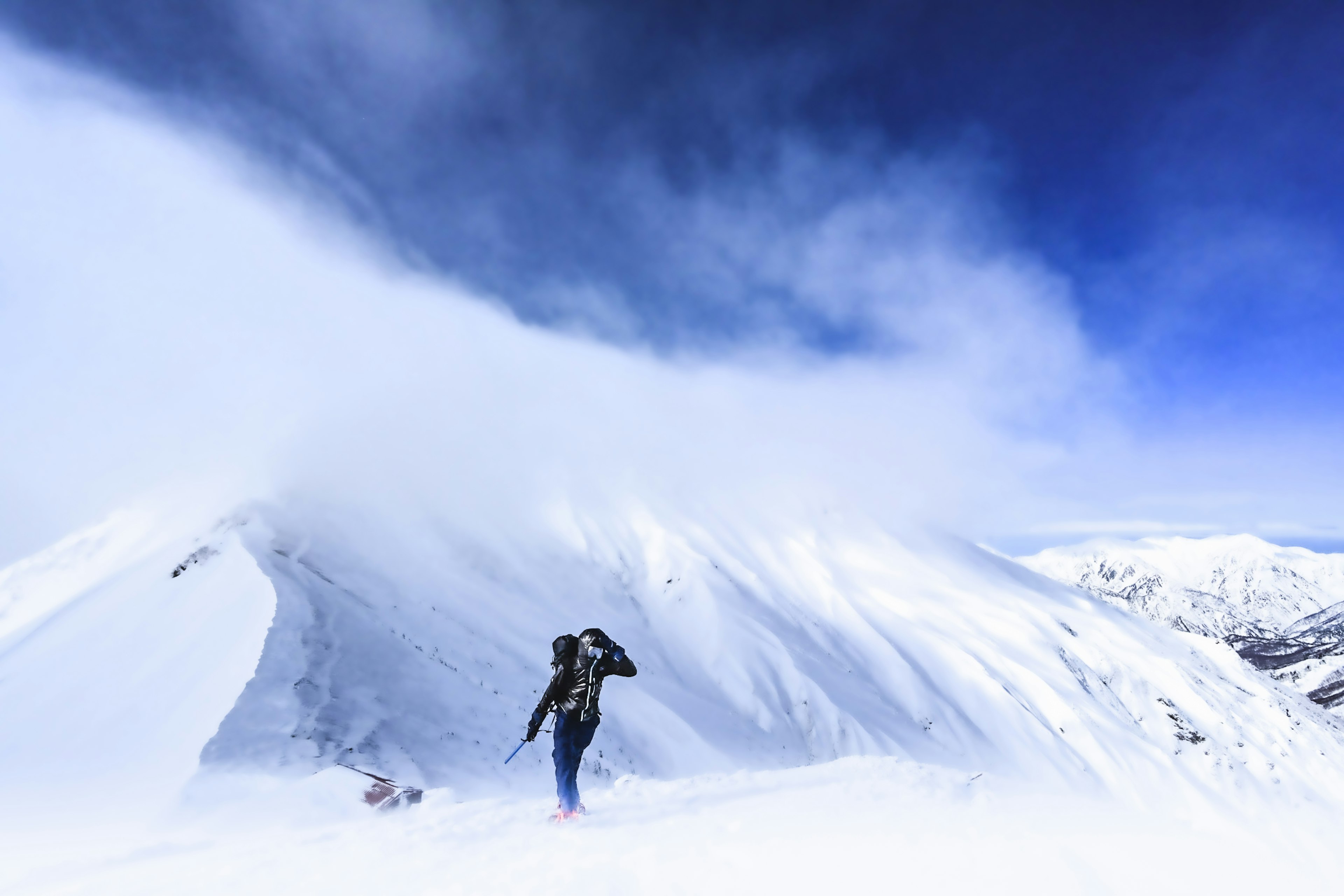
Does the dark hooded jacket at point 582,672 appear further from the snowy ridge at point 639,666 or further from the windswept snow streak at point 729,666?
the windswept snow streak at point 729,666

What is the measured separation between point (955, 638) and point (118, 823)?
275ft

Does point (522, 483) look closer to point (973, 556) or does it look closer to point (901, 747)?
point (901, 747)

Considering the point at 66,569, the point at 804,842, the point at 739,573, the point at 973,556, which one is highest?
the point at 973,556

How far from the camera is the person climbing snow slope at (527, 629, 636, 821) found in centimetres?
914

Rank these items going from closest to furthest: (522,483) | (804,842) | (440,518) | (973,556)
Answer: (804,842)
(440,518)
(522,483)
(973,556)

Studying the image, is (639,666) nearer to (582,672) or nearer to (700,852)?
(582,672)

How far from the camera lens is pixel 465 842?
728cm

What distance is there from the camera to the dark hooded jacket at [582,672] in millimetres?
9188

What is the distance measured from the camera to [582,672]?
926 cm

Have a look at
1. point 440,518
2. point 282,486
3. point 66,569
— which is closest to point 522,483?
point 440,518

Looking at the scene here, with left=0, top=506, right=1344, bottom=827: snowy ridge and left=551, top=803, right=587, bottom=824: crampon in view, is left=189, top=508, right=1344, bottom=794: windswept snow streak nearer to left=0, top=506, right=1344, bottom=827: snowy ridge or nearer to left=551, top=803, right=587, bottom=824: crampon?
left=0, top=506, right=1344, bottom=827: snowy ridge

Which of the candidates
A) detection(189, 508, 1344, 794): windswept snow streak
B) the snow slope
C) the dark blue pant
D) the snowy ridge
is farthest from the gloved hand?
detection(189, 508, 1344, 794): windswept snow streak

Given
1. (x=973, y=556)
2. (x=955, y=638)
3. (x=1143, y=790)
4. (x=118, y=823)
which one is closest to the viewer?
(x=118, y=823)

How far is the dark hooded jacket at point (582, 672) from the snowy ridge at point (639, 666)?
17.2 feet
